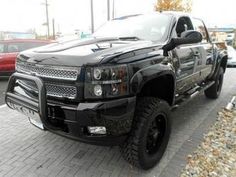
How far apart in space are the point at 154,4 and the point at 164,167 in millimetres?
18354

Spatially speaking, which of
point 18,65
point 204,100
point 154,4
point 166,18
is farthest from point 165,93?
point 154,4

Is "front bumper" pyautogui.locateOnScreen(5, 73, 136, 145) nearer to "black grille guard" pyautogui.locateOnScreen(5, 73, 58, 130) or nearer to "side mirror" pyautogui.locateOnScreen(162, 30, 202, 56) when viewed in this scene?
"black grille guard" pyautogui.locateOnScreen(5, 73, 58, 130)

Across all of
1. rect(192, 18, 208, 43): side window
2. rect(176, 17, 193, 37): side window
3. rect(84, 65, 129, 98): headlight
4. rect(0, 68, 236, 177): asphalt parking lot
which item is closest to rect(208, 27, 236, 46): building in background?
rect(192, 18, 208, 43): side window

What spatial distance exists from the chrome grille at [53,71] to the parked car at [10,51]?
6716mm

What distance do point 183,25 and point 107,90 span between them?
238cm

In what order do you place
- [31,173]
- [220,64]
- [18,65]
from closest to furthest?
[31,173]
[18,65]
[220,64]

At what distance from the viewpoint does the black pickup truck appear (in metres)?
2.60

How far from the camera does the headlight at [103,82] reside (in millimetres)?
2578

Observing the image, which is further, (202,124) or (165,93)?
(202,124)

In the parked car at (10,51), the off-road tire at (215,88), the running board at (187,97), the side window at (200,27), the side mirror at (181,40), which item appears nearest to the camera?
the side mirror at (181,40)

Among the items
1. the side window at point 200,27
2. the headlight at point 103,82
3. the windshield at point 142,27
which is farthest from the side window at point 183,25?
the headlight at point 103,82

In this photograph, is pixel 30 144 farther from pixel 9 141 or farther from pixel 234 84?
pixel 234 84

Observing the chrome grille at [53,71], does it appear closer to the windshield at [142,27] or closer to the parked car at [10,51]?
the windshield at [142,27]

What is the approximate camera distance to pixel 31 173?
10.4 feet
